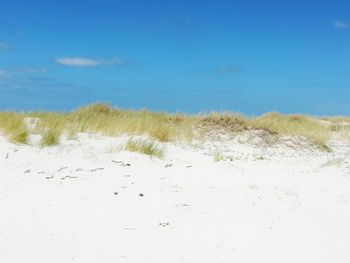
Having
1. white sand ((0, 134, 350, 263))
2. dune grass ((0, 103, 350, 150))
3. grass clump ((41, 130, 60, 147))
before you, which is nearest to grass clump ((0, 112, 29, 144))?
dune grass ((0, 103, 350, 150))

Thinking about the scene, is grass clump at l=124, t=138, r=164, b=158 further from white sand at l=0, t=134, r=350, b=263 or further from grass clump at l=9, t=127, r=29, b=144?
grass clump at l=9, t=127, r=29, b=144

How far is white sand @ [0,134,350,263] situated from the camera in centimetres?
520

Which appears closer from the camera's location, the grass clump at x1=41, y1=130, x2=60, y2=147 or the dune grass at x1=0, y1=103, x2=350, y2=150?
the grass clump at x1=41, y1=130, x2=60, y2=147

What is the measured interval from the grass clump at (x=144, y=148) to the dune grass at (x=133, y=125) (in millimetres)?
1454

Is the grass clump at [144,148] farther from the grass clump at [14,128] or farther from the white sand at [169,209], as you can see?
the grass clump at [14,128]

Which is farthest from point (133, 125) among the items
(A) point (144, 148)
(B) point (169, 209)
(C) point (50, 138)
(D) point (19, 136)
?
(B) point (169, 209)

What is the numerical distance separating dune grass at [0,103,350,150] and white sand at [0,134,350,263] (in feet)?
5.90

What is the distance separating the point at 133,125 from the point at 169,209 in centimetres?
689

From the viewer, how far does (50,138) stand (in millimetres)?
11117

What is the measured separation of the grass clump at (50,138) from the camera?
35.9 feet

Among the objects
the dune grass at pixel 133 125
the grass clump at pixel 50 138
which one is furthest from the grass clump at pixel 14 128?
the grass clump at pixel 50 138

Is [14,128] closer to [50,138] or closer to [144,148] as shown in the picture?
[50,138]

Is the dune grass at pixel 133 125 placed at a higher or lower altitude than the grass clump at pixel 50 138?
higher

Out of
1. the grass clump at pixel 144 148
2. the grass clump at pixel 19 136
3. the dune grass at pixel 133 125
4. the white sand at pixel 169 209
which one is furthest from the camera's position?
the dune grass at pixel 133 125
